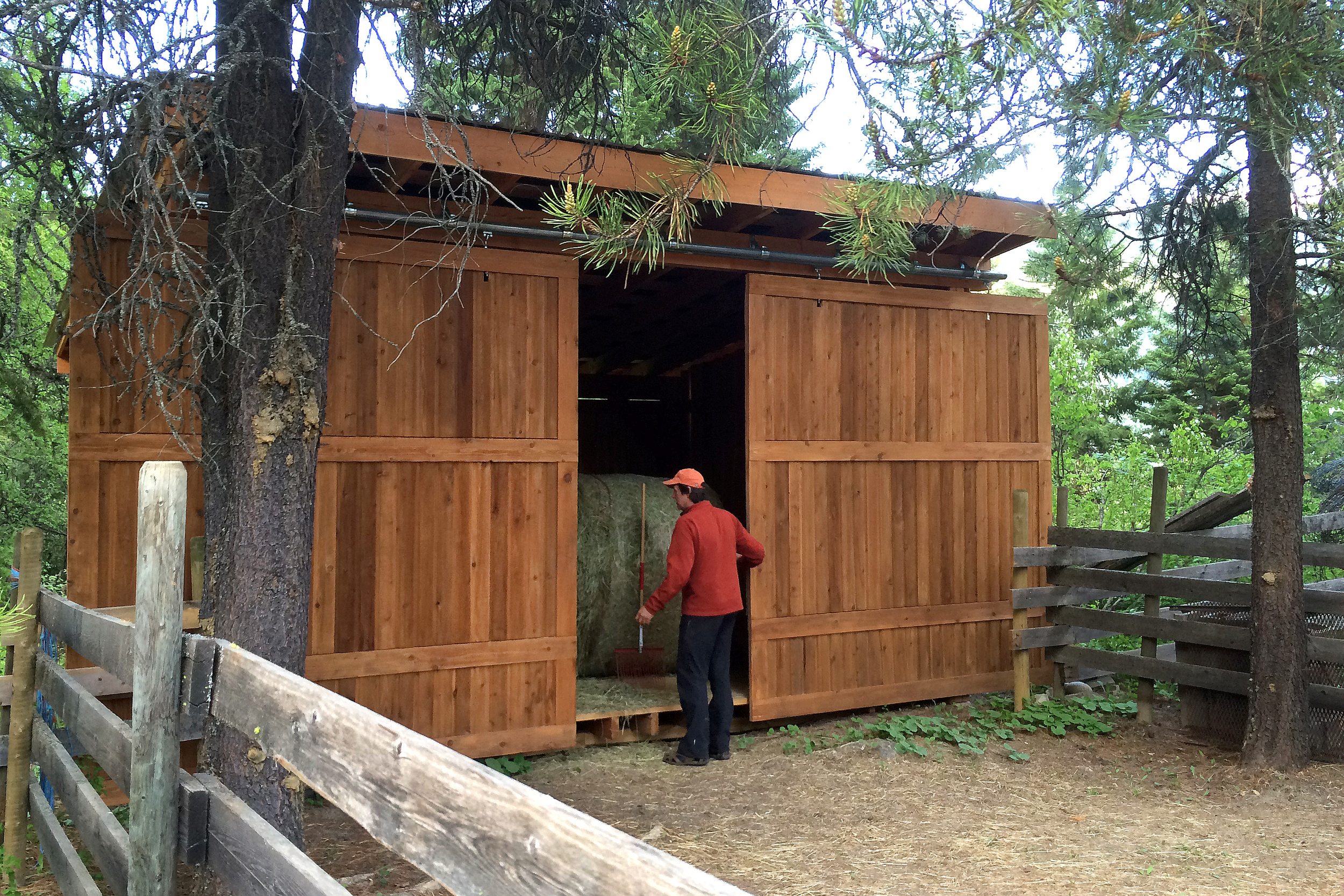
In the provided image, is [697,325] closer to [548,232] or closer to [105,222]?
[548,232]

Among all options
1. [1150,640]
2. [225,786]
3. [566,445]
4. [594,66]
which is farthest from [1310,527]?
[225,786]

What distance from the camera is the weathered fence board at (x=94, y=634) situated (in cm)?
280

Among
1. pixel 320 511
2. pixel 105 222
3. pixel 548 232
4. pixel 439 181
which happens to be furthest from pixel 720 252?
pixel 105 222

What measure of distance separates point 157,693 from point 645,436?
28.7 feet

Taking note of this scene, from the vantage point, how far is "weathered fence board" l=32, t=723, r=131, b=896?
282 centimetres

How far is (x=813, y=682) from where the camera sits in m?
6.85

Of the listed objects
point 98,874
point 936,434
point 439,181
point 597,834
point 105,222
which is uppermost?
point 439,181

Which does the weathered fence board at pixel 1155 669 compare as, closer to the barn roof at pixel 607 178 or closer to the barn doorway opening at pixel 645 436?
the barn doorway opening at pixel 645 436

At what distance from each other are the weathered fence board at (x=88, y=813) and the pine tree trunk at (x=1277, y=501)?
19.2 feet

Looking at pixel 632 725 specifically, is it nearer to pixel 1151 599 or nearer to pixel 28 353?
pixel 1151 599

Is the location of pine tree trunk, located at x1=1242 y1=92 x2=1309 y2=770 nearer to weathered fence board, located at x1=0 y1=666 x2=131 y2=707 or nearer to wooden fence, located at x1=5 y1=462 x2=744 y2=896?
wooden fence, located at x1=5 y1=462 x2=744 y2=896

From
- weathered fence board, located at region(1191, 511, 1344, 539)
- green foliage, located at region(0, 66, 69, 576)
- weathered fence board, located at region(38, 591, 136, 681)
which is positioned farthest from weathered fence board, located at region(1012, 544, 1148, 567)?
green foliage, located at region(0, 66, 69, 576)

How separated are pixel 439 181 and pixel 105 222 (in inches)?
70.3

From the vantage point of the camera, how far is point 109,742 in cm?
293
